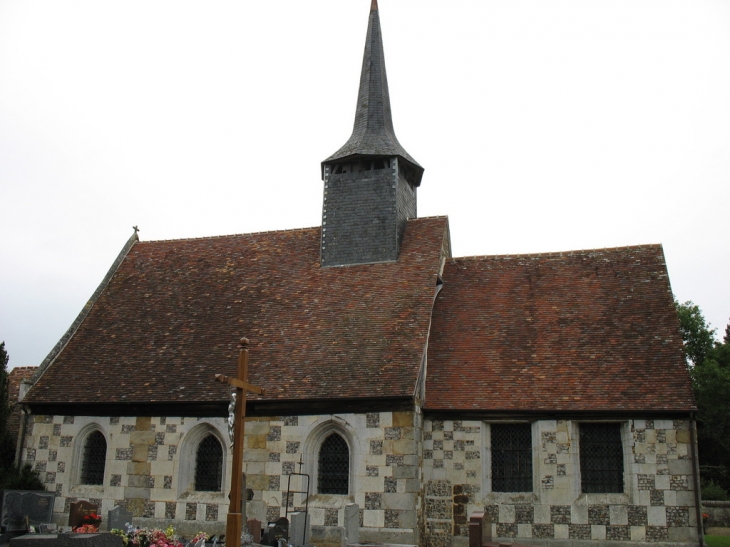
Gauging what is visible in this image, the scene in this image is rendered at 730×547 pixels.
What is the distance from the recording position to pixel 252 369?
17.4m

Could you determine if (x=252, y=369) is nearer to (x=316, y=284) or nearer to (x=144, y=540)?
(x=316, y=284)

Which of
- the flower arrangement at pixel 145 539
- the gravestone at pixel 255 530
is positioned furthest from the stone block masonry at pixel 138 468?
the flower arrangement at pixel 145 539

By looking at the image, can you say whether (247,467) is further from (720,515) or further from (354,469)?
(720,515)

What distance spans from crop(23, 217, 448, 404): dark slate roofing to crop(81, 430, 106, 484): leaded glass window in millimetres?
1084

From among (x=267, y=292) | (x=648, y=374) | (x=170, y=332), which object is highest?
(x=267, y=292)

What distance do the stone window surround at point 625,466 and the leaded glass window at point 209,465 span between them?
8098mm

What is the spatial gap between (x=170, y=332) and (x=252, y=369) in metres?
3.47

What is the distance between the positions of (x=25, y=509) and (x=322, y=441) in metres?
6.86

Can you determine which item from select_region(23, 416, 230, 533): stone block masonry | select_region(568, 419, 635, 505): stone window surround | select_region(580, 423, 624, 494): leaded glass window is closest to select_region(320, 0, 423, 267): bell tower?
select_region(23, 416, 230, 533): stone block masonry

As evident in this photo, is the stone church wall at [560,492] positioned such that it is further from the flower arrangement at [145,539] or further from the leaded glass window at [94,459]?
the leaded glass window at [94,459]

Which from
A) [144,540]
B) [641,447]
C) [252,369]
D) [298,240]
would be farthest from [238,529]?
[298,240]

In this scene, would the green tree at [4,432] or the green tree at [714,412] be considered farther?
the green tree at [714,412]

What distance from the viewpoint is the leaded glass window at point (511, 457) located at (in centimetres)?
1585

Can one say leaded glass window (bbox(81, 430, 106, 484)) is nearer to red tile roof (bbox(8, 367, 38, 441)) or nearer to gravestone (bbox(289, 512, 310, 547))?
red tile roof (bbox(8, 367, 38, 441))
